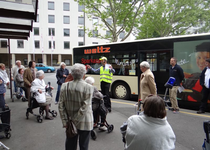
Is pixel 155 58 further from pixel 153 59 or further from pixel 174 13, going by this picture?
pixel 174 13

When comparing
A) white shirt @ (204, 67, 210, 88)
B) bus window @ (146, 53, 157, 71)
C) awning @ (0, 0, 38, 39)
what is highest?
awning @ (0, 0, 38, 39)

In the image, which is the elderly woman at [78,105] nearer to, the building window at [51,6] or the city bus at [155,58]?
the city bus at [155,58]

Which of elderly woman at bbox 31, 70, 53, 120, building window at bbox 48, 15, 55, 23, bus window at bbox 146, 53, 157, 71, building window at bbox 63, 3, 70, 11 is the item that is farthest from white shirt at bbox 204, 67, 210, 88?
building window at bbox 63, 3, 70, 11

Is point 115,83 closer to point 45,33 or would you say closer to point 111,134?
point 111,134

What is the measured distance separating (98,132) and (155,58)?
4597 millimetres

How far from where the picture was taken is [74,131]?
238cm

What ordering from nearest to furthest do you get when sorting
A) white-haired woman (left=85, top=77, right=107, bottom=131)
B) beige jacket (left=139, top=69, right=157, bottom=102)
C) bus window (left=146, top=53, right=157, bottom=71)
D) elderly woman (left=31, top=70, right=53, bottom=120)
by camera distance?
white-haired woman (left=85, top=77, right=107, bottom=131) < beige jacket (left=139, top=69, right=157, bottom=102) < elderly woman (left=31, top=70, right=53, bottom=120) < bus window (left=146, top=53, right=157, bottom=71)

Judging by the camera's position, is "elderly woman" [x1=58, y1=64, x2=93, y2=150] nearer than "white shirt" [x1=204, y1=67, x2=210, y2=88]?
Yes

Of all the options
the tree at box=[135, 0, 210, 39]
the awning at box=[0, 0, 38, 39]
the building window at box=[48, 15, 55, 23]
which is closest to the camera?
the awning at box=[0, 0, 38, 39]

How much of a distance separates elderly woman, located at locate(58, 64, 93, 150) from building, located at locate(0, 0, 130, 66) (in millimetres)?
38267

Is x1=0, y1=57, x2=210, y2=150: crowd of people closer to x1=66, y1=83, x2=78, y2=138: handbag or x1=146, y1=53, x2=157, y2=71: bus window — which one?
x1=66, y1=83, x2=78, y2=138: handbag

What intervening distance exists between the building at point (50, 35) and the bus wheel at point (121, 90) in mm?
33476

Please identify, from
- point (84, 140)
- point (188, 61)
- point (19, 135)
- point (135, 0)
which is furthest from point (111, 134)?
point (135, 0)

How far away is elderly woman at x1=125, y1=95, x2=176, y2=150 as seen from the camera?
1.60 meters
